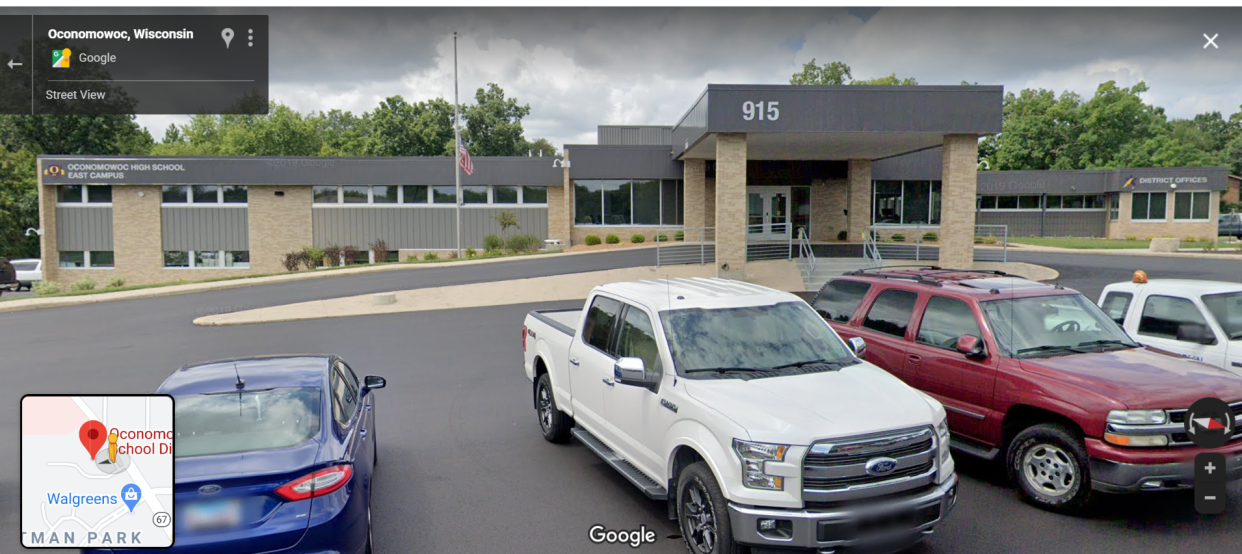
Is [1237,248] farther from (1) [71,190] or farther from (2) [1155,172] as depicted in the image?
(1) [71,190]

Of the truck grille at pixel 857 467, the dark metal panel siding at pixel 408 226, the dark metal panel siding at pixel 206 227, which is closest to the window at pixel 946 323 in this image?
the truck grille at pixel 857 467

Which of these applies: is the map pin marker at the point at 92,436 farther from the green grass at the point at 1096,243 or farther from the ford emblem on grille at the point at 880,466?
the green grass at the point at 1096,243

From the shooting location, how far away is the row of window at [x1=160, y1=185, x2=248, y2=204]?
36938 mm

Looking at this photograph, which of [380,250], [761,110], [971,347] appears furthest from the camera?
[380,250]

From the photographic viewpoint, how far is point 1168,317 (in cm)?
783

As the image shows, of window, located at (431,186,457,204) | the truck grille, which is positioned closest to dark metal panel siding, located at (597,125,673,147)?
window, located at (431,186,457,204)

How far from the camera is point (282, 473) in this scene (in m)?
4.07

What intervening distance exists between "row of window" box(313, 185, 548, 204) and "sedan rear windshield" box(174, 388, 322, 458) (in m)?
32.6

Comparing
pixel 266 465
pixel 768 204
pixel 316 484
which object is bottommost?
pixel 316 484

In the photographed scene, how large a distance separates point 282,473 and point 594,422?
2922 millimetres

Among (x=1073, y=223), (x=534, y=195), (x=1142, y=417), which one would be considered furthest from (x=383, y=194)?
(x=1073, y=223)

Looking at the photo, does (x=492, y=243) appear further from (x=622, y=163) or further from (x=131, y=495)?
(x=131, y=495)

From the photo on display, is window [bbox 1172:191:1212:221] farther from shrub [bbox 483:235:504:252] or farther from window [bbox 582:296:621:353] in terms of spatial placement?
window [bbox 582:296:621:353]

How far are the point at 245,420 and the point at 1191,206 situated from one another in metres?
49.6
